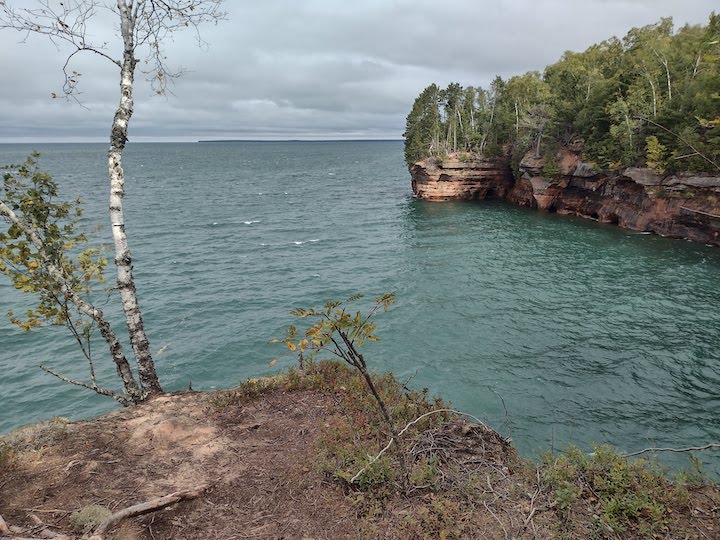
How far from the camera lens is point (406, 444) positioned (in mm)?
8109

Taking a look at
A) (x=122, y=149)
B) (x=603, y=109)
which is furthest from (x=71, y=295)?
(x=603, y=109)

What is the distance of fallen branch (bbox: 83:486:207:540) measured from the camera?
5748mm

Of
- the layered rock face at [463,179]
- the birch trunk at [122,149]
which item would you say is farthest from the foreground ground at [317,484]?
the layered rock face at [463,179]

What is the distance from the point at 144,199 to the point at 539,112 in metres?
65.4

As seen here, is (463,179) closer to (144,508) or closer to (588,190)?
(588,190)

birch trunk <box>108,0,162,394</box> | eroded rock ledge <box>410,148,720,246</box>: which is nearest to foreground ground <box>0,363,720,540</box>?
birch trunk <box>108,0,162,394</box>

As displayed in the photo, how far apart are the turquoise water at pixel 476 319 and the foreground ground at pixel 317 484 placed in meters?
3.81

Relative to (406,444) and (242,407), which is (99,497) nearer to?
(242,407)

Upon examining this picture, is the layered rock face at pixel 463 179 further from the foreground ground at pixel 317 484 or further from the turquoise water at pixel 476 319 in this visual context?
the foreground ground at pixel 317 484

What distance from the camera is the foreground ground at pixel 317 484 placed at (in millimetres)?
6320

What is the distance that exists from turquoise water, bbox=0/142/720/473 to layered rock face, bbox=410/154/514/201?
54.0ft

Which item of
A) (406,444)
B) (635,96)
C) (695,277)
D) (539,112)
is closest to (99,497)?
(406,444)

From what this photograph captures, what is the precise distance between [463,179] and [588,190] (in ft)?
65.7

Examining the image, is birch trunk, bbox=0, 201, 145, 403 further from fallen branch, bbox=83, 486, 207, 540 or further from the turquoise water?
the turquoise water
